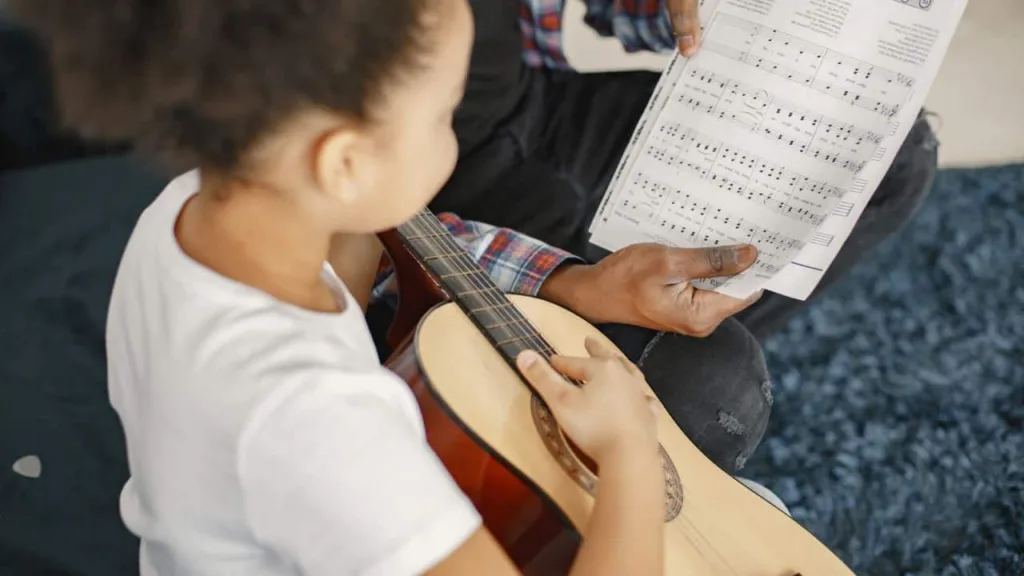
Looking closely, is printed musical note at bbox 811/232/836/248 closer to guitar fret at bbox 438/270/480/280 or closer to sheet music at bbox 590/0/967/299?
sheet music at bbox 590/0/967/299

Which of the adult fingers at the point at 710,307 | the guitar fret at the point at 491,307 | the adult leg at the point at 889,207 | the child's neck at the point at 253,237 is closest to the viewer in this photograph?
the child's neck at the point at 253,237

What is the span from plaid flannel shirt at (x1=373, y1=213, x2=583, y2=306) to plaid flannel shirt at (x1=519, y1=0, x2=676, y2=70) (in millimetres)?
297

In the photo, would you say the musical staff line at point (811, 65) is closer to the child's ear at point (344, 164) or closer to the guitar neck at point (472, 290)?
the guitar neck at point (472, 290)

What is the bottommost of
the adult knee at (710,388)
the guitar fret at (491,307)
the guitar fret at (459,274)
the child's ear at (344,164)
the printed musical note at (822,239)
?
the adult knee at (710,388)

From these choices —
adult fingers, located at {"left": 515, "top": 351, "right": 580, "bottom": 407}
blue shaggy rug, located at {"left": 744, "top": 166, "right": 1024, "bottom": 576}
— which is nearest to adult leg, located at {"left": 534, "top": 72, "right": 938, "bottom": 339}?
blue shaggy rug, located at {"left": 744, "top": 166, "right": 1024, "bottom": 576}

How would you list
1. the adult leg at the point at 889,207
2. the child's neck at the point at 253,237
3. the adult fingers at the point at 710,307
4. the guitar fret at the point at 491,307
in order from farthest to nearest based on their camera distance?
the adult leg at the point at 889,207 < the adult fingers at the point at 710,307 < the guitar fret at the point at 491,307 < the child's neck at the point at 253,237

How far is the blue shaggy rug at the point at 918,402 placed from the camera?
1129 millimetres

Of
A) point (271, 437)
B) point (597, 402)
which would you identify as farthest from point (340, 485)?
point (597, 402)

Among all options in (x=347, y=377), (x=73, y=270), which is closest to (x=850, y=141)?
(x=347, y=377)

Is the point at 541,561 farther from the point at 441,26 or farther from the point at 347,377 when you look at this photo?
the point at 441,26

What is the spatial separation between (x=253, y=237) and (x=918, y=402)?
111 centimetres

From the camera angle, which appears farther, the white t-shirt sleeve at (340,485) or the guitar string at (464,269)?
the guitar string at (464,269)

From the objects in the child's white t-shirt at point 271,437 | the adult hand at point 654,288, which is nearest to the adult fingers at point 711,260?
the adult hand at point 654,288

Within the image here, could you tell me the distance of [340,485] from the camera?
1.46ft
